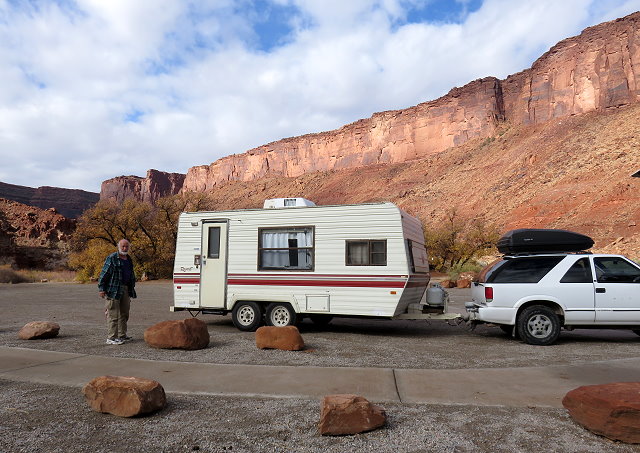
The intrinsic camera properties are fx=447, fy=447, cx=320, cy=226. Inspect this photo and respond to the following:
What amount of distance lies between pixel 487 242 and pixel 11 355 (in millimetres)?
29058

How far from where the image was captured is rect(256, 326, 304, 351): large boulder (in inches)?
302

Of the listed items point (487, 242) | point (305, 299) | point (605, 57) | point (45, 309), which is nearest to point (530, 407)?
point (305, 299)

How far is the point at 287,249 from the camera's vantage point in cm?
1005

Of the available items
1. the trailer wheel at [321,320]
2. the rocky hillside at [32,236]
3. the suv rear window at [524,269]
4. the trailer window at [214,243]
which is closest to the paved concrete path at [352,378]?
the suv rear window at [524,269]

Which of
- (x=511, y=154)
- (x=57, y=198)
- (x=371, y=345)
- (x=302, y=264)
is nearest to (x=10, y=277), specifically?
(x=302, y=264)

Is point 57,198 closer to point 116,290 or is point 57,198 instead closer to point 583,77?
point 583,77

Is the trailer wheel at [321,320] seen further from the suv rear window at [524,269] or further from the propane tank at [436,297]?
the suv rear window at [524,269]

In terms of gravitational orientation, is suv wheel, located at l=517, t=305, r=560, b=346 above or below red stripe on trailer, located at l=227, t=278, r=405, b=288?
below

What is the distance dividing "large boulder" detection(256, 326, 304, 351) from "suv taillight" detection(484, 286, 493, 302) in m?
3.78

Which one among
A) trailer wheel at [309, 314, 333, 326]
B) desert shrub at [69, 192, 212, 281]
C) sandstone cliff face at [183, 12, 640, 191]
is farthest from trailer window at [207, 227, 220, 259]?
sandstone cliff face at [183, 12, 640, 191]

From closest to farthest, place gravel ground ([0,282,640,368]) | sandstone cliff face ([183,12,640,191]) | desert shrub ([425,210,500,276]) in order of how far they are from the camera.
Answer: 1. gravel ground ([0,282,640,368])
2. desert shrub ([425,210,500,276])
3. sandstone cliff face ([183,12,640,191])

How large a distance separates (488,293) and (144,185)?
142658mm

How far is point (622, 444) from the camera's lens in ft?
12.1

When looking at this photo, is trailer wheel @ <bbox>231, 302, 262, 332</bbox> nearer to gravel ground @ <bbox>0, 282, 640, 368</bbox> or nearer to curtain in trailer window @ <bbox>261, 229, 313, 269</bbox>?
gravel ground @ <bbox>0, 282, 640, 368</bbox>
